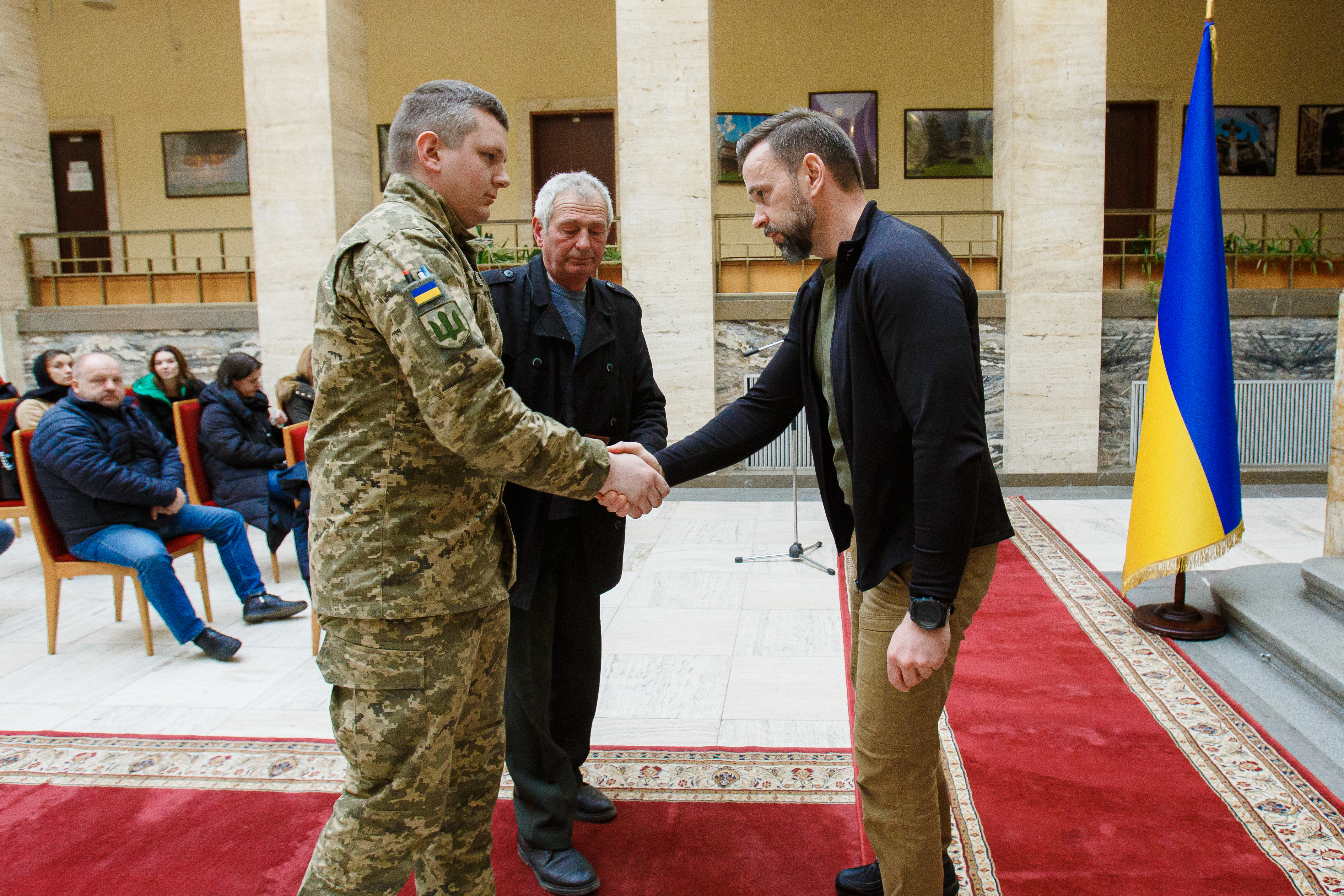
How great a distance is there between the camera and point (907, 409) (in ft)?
5.60

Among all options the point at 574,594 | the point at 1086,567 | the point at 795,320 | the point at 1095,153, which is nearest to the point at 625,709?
the point at 574,594

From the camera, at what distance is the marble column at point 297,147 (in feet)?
26.1

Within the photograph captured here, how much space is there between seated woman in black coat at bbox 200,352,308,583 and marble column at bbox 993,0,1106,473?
5862mm

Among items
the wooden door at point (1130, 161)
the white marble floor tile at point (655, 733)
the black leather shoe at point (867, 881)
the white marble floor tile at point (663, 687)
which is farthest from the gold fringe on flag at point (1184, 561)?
the wooden door at point (1130, 161)

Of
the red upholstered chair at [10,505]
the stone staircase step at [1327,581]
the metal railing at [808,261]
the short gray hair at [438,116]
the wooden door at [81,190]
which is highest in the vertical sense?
the wooden door at [81,190]

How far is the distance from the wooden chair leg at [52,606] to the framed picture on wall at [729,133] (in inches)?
339

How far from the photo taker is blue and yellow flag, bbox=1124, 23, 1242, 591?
3998 mm

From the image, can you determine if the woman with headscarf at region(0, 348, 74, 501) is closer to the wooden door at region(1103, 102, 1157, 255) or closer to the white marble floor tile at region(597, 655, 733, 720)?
the white marble floor tile at region(597, 655, 733, 720)

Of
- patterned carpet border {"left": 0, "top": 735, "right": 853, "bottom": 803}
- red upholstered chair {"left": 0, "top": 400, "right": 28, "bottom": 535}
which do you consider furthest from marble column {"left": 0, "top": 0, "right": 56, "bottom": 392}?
patterned carpet border {"left": 0, "top": 735, "right": 853, "bottom": 803}

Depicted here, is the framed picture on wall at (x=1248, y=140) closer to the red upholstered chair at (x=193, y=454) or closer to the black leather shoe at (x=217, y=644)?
the red upholstered chair at (x=193, y=454)

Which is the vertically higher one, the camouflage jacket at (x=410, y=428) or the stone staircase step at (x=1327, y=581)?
the camouflage jacket at (x=410, y=428)

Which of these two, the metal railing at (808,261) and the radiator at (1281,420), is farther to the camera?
the metal railing at (808,261)

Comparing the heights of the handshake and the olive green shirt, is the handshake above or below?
below

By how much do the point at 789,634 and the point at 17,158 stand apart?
899 centimetres
